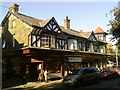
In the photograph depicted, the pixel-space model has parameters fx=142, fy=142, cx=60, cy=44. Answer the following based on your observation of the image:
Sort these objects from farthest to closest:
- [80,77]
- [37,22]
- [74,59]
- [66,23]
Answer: [66,23], [74,59], [37,22], [80,77]

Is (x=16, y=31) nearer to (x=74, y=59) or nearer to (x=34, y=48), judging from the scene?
(x=34, y=48)

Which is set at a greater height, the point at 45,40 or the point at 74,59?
the point at 45,40

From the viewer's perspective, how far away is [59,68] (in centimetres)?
2109

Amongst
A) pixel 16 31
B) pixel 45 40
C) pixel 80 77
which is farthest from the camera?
pixel 16 31

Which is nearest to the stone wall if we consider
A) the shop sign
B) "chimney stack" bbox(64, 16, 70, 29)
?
the shop sign

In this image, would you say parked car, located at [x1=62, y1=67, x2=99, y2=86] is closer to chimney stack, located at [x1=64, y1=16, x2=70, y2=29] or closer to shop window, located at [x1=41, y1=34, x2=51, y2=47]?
shop window, located at [x1=41, y1=34, x2=51, y2=47]

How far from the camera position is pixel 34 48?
671 inches

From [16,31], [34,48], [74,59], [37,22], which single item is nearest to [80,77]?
[34,48]

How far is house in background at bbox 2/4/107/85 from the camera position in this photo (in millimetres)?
17953

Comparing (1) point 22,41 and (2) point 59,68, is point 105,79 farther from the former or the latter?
(1) point 22,41

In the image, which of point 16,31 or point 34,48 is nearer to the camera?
point 34,48

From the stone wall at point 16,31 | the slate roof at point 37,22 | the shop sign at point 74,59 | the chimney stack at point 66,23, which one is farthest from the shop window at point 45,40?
the chimney stack at point 66,23

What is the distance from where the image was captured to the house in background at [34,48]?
18.0 metres

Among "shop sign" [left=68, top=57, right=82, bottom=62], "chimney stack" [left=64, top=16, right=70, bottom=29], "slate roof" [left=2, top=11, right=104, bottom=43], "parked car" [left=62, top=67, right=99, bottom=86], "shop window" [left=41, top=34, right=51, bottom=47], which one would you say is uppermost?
"chimney stack" [left=64, top=16, right=70, bottom=29]
